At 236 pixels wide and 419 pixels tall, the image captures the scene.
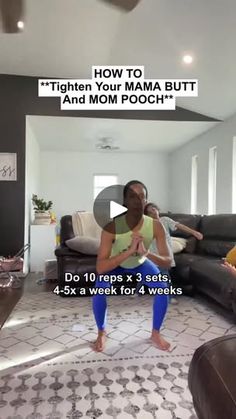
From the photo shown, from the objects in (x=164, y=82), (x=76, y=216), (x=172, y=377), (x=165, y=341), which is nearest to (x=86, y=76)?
(x=164, y=82)

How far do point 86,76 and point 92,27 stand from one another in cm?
108

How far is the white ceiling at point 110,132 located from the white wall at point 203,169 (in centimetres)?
20

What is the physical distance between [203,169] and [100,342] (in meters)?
4.17

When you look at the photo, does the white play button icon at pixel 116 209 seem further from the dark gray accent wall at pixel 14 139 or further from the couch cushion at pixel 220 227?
the dark gray accent wall at pixel 14 139

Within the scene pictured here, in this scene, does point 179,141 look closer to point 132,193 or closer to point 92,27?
point 92,27

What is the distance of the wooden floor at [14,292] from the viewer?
254 centimetres

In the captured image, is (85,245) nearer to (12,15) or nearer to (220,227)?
(220,227)

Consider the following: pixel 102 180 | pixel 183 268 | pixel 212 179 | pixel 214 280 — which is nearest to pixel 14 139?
pixel 183 268

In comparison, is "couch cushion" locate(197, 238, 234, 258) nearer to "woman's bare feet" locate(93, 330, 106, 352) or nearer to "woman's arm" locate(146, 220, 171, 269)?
Answer: "woman's arm" locate(146, 220, 171, 269)

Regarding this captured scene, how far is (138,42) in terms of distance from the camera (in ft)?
10.4

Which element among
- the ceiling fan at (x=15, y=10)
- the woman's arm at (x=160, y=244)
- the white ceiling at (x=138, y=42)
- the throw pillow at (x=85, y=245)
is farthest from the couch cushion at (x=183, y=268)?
the ceiling fan at (x=15, y=10)

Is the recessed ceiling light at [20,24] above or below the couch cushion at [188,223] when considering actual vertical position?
above

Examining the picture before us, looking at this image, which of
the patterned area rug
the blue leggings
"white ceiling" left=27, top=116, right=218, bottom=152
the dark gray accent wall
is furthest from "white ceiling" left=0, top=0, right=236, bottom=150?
the patterned area rug

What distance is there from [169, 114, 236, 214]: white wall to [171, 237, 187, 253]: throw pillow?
132 centimetres
